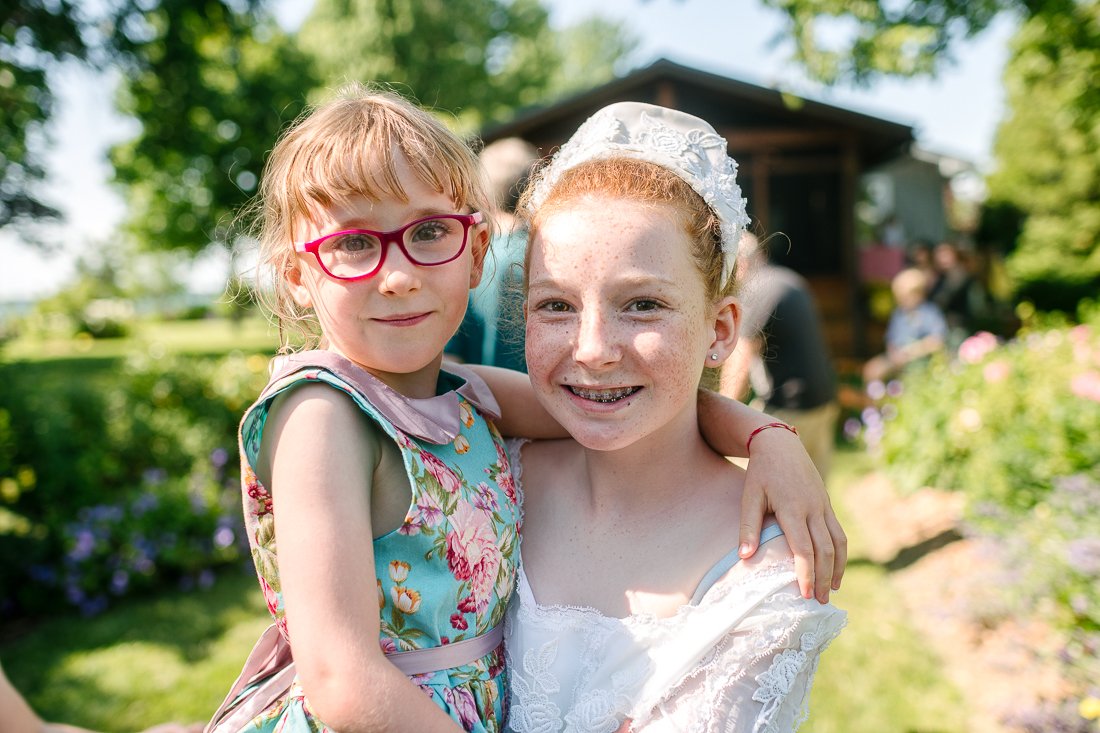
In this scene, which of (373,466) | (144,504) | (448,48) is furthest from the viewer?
(448,48)

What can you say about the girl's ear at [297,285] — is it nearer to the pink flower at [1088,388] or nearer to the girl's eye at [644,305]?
the girl's eye at [644,305]

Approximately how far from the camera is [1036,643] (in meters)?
4.25

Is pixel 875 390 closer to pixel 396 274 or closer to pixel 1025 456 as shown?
pixel 1025 456

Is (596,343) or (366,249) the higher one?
(366,249)

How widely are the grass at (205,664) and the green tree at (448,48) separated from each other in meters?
21.9

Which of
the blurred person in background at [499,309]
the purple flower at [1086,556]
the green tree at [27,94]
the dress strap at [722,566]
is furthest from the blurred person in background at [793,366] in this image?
the green tree at [27,94]

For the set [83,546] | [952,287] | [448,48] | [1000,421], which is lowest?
[83,546]

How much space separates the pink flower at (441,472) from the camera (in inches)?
55.5

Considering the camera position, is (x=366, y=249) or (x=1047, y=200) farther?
(x=1047, y=200)

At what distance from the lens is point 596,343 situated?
4.63 ft

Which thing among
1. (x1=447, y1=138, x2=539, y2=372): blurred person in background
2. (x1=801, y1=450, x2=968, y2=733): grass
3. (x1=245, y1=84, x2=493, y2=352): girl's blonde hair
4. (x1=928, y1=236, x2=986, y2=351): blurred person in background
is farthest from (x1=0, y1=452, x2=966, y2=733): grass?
(x1=928, y1=236, x2=986, y2=351): blurred person in background

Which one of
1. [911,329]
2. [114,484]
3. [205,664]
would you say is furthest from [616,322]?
[911,329]

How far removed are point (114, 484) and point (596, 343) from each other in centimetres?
641

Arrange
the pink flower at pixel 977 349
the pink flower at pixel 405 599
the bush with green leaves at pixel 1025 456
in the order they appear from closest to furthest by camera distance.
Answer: the pink flower at pixel 405 599
the bush with green leaves at pixel 1025 456
the pink flower at pixel 977 349
